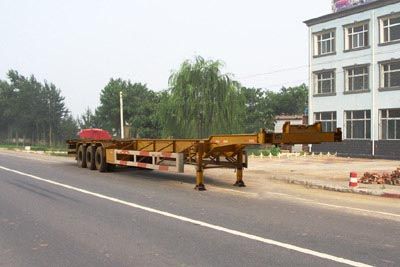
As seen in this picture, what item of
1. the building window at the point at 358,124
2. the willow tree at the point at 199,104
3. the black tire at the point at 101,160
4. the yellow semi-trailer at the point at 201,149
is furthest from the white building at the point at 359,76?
the yellow semi-trailer at the point at 201,149

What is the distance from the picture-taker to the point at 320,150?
135 ft

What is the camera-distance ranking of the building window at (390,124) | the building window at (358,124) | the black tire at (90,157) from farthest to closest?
the building window at (358,124)
the building window at (390,124)
the black tire at (90,157)

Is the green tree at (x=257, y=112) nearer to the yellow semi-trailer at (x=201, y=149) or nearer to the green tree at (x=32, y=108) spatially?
the green tree at (x=32, y=108)

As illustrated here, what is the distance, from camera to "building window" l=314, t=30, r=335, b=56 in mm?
40809

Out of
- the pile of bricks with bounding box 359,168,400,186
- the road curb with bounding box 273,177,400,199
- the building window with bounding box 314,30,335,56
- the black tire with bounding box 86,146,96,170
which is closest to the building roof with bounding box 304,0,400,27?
the building window with bounding box 314,30,335,56

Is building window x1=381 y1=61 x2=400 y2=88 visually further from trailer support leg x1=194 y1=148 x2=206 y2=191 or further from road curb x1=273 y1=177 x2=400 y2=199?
trailer support leg x1=194 y1=148 x2=206 y2=191

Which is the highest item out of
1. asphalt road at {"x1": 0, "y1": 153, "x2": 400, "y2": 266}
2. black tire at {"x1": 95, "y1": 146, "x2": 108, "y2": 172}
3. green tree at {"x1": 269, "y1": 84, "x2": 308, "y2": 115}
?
green tree at {"x1": 269, "y1": 84, "x2": 308, "y2": 115}

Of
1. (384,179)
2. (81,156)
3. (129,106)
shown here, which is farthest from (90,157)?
(129,106)

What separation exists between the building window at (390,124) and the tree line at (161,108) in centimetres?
1132

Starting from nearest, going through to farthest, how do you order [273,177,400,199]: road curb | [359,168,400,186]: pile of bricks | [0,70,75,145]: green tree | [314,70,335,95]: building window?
[273,177,400,199]: road curb, [359,168,400,186]: pile of bricks, [314,70,335,95]: building window, [0,70,75,145]: green tree

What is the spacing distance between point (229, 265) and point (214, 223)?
2.99 m

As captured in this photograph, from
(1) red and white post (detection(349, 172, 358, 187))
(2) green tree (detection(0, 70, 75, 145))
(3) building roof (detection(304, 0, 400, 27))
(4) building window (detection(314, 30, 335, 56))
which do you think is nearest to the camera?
(1) red and white post (detection(349, 172, 358, 187))

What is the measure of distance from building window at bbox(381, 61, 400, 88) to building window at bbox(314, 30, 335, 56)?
197 inches

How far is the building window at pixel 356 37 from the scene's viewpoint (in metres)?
38.0
